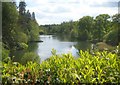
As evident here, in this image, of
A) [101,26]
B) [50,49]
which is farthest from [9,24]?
[101,26]

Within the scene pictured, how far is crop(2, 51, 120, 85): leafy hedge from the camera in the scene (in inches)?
94.3

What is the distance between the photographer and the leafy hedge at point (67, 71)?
239cm

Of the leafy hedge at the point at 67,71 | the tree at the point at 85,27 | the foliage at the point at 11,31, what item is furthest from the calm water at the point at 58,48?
the leafy hedge at the point at 67,71

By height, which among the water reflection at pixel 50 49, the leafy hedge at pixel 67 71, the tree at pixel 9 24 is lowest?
the water reflection at pixel 50 49

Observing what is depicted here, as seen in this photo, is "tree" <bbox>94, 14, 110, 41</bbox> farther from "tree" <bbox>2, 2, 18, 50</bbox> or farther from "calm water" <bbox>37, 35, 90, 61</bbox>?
"tree" <bbox>2, 2, 18, 50</bbox>

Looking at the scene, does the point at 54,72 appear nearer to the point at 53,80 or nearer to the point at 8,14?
the point at 53,80

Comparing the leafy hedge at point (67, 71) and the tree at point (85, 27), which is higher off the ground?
the tree at point (85, 27)

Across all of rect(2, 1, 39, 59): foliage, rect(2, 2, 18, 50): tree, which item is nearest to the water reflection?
rect(2, 1, 39, 59): foliage

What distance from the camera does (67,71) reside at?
2.42 metres

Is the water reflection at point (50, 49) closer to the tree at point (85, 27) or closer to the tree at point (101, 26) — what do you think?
the tree at point (101, 26)

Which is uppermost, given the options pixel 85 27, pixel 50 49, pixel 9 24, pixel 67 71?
pixel 85 27

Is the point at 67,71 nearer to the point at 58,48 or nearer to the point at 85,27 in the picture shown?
the point at 58,48

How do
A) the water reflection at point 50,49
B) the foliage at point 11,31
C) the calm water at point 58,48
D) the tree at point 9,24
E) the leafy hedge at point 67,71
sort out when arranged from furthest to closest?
the tree at point 9,24
the foliage at point 11,31
the calm water at point 58,48
the water reflection at point 50,49
the leafy hedge at point 67,71

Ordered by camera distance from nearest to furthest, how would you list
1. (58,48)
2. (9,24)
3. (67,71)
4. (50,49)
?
(67,71) < (50,49) < (58,48) < (9,24)
